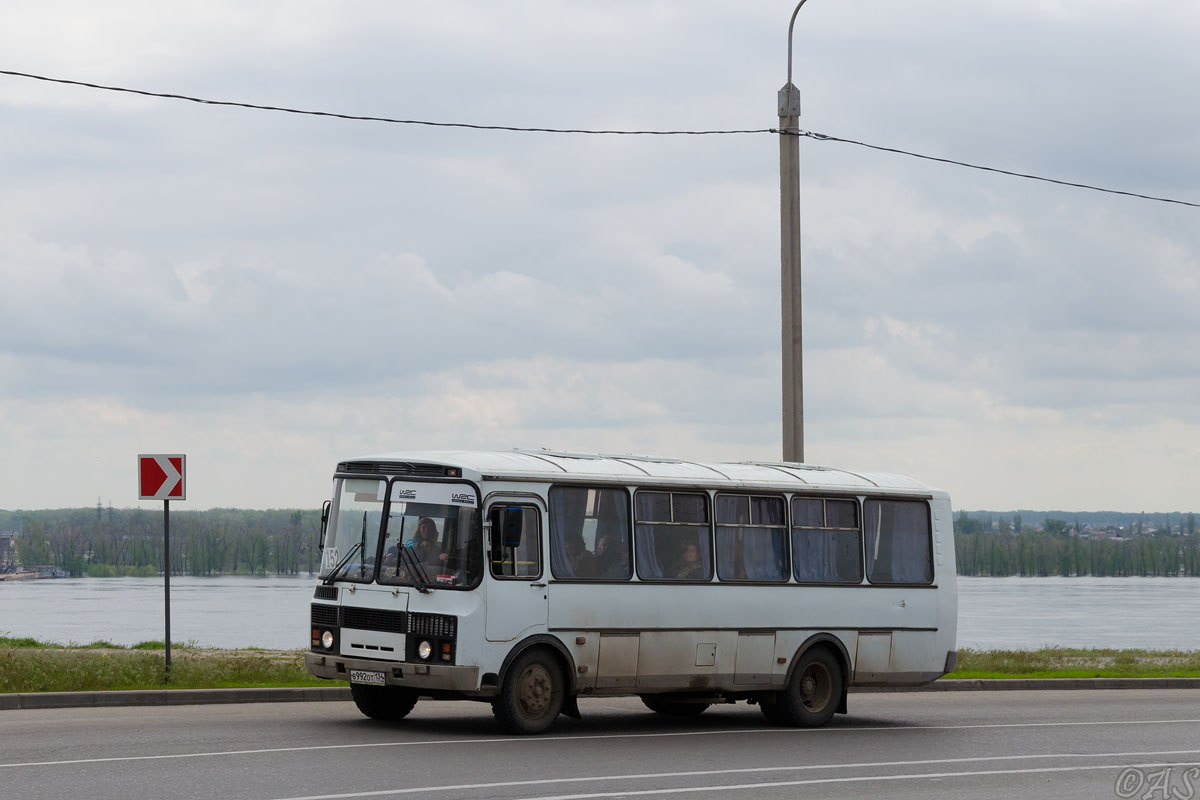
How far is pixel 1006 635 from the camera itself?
6328 centimetres

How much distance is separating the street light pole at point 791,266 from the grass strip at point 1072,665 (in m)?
4.81

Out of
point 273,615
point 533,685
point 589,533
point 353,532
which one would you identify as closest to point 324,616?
point 353,532

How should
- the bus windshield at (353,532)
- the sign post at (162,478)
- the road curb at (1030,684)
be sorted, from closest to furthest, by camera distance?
the bus windshield at (353,532) → the sign post at (162,478) → the road curb at (1030,684)

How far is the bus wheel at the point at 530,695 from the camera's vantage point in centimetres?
1468

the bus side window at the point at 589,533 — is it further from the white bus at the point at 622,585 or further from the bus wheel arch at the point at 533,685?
the bus wheel arch at the point at 533,685

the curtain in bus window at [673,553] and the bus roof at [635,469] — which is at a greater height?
the bus roof at [635,469]

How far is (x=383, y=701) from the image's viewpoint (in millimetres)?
15781

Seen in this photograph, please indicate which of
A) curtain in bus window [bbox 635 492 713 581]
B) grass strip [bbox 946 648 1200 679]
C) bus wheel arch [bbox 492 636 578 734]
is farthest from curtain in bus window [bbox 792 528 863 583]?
grass strip [bbox 946 648 1200 679]

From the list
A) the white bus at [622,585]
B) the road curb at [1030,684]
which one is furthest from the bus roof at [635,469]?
the road curb at [1030,684]

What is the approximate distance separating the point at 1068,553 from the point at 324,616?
180m

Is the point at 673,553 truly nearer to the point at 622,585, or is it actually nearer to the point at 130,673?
the point at 622,585

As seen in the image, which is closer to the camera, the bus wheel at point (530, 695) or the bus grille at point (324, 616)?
the bus wheel at point (530, 695)

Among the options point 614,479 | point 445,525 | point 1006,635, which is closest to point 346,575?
point 445,525

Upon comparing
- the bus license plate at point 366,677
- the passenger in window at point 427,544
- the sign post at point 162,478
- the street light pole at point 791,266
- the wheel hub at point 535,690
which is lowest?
the wheel hub at point 535,690
